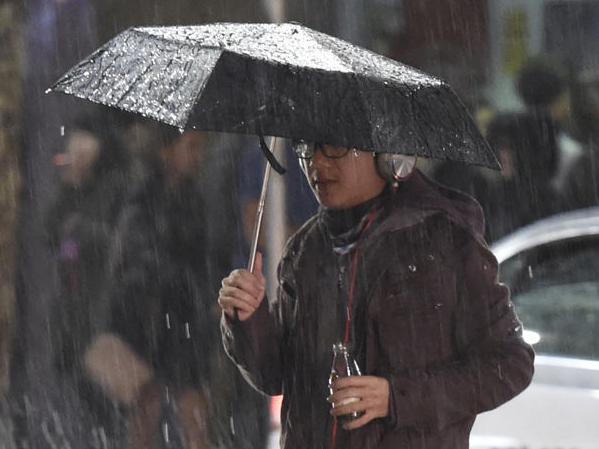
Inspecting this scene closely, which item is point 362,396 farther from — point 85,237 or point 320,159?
point 85,237

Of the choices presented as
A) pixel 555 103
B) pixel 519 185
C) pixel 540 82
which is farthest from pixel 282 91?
pixel 540 82

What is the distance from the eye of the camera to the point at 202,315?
25.0 ft

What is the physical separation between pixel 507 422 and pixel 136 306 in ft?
7.72

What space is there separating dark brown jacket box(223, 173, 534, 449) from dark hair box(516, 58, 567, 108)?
6450 millimetres

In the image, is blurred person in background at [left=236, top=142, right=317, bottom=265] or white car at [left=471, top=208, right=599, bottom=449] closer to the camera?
white car at [left=471, top=208, right=599, bottom=449]

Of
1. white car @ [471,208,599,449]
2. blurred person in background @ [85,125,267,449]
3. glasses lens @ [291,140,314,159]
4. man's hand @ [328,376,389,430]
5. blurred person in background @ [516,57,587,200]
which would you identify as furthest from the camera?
blurred person in background @ [516,57,587,200]

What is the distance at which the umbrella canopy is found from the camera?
11.4ft

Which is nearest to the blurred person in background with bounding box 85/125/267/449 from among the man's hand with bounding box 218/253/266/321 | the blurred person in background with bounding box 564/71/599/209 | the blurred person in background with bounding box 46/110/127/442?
the blurred person in background with bounding box 46/110/127/442

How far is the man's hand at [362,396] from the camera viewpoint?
3.63 meters

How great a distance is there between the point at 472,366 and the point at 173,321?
3786mm

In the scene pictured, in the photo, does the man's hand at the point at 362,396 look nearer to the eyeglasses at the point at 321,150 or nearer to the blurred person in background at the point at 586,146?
the eyeglasses at the point at 321,150

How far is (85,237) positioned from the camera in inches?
288

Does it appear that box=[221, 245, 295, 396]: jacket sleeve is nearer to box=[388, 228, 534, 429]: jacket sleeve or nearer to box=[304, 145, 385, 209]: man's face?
box=[304, 145, 385, 209]: man's face

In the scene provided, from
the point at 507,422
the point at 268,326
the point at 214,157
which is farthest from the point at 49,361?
the point at 268,326
